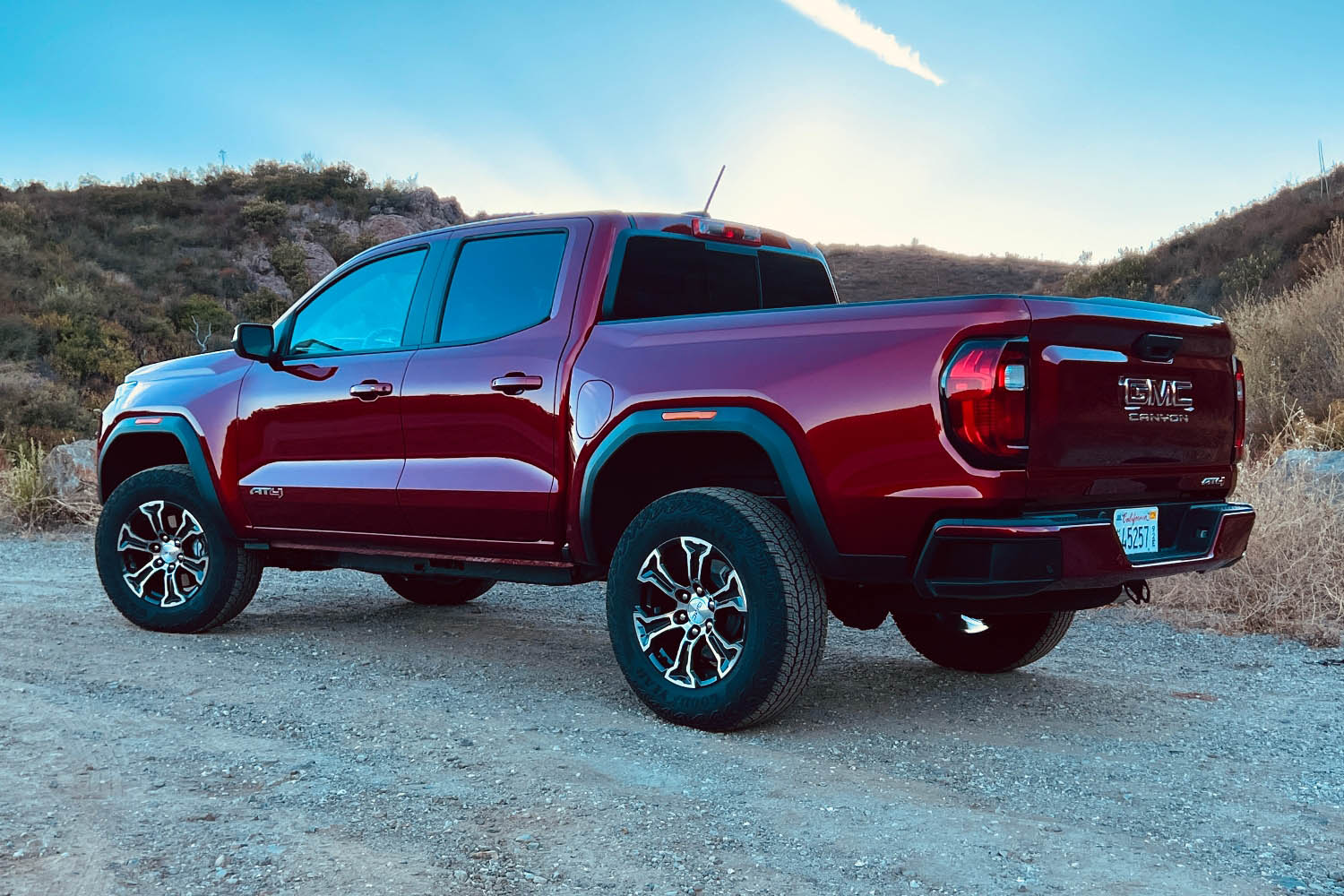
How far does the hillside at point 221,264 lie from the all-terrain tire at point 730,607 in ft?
42.3

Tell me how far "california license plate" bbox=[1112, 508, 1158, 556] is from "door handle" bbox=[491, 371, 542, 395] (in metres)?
2.13

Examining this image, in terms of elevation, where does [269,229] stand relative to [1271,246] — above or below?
above

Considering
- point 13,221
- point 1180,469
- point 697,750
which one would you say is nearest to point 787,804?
point 697,750

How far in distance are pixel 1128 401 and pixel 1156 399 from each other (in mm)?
172

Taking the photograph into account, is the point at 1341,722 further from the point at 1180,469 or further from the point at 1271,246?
the point at 1271,246

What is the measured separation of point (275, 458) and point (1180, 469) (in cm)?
391

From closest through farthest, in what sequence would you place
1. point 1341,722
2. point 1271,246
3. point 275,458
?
point 1341,722 → point 275,458 → point 1271,246

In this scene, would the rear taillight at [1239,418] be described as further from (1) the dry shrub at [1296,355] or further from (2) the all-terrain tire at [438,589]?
(1) the dry shrub at [1296,355]

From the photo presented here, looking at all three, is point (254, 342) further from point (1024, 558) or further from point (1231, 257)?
point (1231, 257)

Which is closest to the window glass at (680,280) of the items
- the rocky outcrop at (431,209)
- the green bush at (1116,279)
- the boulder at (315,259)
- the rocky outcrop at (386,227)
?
the green bush at (1116,279)

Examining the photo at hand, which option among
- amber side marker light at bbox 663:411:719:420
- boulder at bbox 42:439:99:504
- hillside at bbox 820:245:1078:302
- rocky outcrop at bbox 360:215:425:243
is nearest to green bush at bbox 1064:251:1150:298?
hillside at bbox 820:245:1078:302

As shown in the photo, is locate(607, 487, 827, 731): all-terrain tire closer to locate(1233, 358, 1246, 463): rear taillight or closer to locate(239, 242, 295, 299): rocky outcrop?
locate(1233, 358, 1246, 463): rear taillight

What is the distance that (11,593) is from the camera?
738cm

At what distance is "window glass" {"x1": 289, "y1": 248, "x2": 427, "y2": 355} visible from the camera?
17.5 feet
